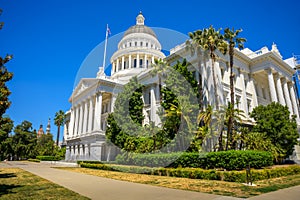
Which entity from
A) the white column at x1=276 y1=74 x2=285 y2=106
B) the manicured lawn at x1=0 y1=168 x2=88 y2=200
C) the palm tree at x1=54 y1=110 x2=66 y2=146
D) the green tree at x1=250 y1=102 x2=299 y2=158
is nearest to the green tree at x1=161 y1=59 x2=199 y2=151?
the green tree at x1=250 y1=102 x2=299 y2=158

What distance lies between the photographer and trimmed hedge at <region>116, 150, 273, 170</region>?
15.4 m

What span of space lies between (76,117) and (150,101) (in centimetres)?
2250

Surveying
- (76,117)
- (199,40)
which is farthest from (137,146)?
(76,117)

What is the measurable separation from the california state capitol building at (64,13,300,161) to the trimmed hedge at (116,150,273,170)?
8.91 metres

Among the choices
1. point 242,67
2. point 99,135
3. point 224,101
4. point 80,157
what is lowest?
point 80,157

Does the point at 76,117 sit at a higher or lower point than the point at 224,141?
higher

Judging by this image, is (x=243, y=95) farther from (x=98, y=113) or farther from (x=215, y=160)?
(x=98, y=113)

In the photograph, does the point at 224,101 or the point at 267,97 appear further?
the point at 267,97

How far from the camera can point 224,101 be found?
25.8 meters

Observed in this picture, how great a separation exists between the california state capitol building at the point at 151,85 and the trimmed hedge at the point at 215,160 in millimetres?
8908

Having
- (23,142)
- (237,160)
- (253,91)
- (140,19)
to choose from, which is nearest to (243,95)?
(253,91)

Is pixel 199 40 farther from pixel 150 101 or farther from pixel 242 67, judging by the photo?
pixel 150 101

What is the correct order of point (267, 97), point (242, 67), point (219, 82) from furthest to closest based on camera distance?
1. point (267, 97)
2. point (242, 67)
3. point (219, 82)

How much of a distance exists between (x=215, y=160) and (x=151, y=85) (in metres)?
22.1
